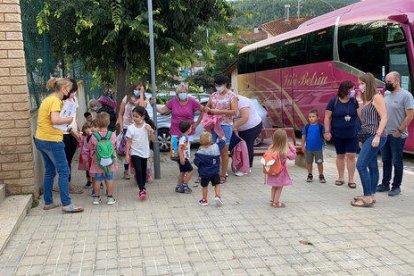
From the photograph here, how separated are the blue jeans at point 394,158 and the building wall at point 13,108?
4.94 meters

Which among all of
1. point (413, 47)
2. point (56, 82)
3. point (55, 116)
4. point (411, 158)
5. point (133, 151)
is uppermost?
point (413, 47)

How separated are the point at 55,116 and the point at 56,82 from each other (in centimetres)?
46

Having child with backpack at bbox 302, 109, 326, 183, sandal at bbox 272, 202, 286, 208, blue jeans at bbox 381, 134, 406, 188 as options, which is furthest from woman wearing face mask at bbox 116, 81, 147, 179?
blue jeans at bbox 381, 134, 406, 188

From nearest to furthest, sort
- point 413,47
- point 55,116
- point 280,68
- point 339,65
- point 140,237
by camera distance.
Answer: point 140,237
point 55,116
point 413,47
point 339,65
point 280,68

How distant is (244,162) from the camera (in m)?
7.87

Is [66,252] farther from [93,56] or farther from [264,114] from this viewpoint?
[264,114]

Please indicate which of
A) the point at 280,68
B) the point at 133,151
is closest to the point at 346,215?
the point at 133,151

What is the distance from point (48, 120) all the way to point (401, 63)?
24.2 feet

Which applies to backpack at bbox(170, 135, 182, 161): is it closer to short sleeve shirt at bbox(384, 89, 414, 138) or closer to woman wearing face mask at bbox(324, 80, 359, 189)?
woman wearing face mask at bbox(324, 80, 359, 189)

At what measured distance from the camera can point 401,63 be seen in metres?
9.52

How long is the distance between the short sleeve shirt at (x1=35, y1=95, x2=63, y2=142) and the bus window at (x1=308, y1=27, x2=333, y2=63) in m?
8.53

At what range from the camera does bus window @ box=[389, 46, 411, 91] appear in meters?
9.38

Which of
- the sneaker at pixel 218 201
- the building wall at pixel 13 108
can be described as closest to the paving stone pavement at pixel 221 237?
the sneaker at pixel 218 201

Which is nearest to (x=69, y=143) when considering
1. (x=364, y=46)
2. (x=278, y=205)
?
(x=278, y=205)
